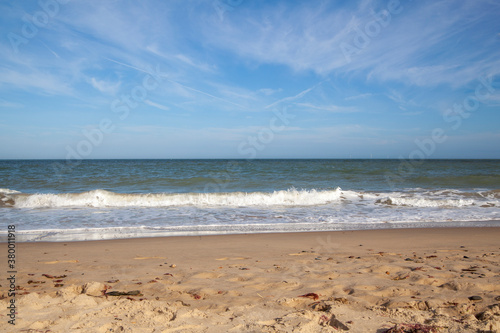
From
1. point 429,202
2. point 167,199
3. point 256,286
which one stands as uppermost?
point 256,286

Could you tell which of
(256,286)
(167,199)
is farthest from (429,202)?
(256,286)

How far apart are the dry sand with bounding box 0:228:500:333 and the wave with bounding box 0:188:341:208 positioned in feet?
→ 25.6

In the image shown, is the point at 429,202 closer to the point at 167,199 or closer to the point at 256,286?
the point at 167,199

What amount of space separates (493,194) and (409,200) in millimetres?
5687

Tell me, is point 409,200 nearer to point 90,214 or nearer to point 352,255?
point 352,255

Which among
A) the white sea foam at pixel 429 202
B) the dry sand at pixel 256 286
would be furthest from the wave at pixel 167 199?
the dry sand at pixel 256 286

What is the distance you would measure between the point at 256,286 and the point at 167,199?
12056 mm

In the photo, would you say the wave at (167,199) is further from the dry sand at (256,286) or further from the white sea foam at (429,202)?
the dry sand at (256,286)

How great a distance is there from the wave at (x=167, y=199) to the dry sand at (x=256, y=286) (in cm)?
781

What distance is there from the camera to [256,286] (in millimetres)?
3738

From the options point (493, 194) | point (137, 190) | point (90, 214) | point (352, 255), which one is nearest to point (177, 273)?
point (352, 255)

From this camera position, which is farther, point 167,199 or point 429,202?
point 167,199

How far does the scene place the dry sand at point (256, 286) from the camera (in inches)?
105

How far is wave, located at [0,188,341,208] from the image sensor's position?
14.2 m
